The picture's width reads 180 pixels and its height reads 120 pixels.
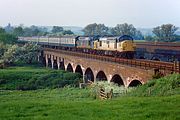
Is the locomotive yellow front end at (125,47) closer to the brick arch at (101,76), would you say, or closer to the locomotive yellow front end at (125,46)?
the locomotive yellow front end at (125,46)

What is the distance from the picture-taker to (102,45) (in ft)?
179

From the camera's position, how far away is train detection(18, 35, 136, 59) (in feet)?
154

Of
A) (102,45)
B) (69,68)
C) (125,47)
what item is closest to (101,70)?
(125,47)

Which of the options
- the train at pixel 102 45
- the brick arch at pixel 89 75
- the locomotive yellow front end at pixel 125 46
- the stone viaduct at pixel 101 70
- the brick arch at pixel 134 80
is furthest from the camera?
the brick arch at pixel 89 75

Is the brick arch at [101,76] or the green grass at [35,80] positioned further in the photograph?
the green grass at [35,80]

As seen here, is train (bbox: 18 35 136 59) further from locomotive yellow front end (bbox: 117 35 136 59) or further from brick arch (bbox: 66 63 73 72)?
brick arch (bbox: 66 63 73 72)

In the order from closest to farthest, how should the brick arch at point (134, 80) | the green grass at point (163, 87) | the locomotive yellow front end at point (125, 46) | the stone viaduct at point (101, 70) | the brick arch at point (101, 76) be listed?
1. the green grass at point (163, 87)
2. the brick arch at point (134, 80)
3. the stone viaduct at point (101, 70)
4. the brick arch at point (101, 76)
5. the locomotive yellow front end at point (125, 46)

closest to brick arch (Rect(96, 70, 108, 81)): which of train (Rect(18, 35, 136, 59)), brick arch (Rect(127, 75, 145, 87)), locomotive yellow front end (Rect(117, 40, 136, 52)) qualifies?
train (Rect(18, 35, 136, 59))

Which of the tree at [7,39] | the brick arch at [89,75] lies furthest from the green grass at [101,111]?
the tree at [7,39]

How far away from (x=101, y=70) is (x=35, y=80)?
14098 mm

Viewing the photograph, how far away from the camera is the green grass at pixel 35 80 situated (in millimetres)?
50344

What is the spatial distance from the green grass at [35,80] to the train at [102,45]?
5888 mm

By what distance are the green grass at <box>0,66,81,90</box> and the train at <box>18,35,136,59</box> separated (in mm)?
5888

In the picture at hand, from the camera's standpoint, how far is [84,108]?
17.9 m
